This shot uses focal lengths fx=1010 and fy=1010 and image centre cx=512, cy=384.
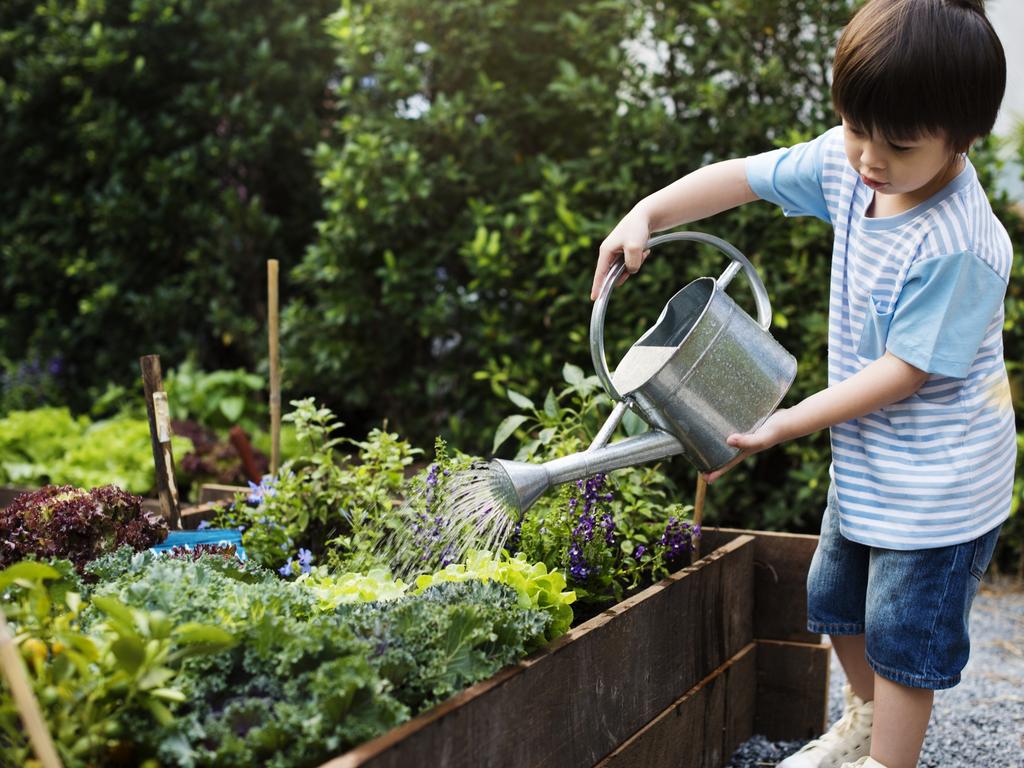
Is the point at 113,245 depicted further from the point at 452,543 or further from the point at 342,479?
the point at 452,543

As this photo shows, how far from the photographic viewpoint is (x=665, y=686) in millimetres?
1947

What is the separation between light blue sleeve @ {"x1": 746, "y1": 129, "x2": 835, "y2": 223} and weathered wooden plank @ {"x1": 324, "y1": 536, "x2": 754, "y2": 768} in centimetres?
76

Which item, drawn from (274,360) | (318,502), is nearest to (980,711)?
(318,502)

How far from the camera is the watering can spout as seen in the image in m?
1.70

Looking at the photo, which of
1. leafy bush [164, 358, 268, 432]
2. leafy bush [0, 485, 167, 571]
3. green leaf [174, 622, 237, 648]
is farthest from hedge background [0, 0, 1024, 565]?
green leaf [174, 622, 237, 648]

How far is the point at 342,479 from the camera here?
2.27 metres

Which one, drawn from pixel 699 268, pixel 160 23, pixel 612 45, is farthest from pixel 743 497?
pixel 160 23

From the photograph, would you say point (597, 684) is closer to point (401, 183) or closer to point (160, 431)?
point (160, 431)

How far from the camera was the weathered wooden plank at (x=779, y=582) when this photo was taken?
237cm

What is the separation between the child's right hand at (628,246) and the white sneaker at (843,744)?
3.24ft

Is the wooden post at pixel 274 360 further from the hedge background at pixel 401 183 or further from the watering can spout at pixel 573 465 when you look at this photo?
the hedge background at pixel 401 183

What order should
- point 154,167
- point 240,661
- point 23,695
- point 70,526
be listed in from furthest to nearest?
point 154,167 < point 70,526 < point 240,661 < point 23,695

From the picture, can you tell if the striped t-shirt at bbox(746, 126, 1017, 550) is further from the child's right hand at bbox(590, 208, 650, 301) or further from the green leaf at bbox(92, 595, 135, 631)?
the green leaf at bbox(92, 595, 135, 631)

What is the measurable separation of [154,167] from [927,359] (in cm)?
381
